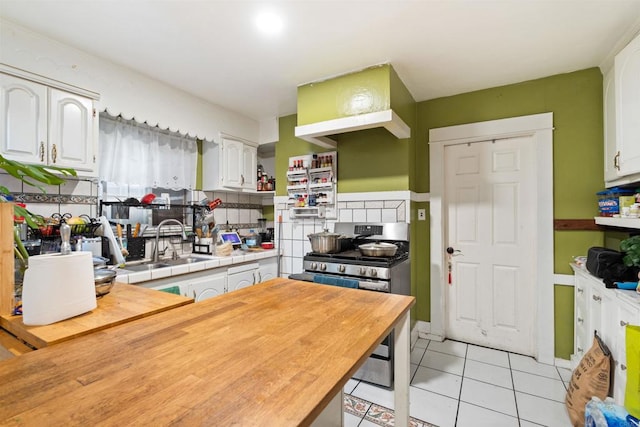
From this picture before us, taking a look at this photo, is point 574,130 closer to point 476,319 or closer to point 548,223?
point 548,223

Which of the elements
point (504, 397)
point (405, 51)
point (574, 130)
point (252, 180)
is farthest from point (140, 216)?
point (574, 130)

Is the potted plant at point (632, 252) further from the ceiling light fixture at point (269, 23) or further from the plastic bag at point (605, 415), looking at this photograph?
the ceiling light fixture at point (269, 23)

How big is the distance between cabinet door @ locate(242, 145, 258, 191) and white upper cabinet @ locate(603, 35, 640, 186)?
332 centimetres

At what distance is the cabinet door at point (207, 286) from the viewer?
8.18ft

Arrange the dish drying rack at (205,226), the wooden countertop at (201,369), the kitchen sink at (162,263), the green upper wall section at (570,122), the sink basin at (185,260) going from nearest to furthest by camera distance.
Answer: the wooden countertop at (201,369) < the green upper wall section at (570,122) < the kitchen sink at (162,263) < the sink basin at (185,260) < the dish drying rack at (205,226)

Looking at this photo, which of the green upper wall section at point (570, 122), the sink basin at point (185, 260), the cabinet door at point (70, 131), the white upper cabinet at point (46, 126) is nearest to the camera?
the white upper cabinet at point (46, 126)

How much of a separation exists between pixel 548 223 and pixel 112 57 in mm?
3821

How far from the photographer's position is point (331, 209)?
3174mm

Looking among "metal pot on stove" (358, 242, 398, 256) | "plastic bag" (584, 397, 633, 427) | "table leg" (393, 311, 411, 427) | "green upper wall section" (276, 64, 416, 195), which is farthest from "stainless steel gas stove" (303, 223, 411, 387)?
"plastic bag" (584, 397, 633, 427)

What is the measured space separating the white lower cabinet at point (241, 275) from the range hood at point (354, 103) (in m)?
1.48

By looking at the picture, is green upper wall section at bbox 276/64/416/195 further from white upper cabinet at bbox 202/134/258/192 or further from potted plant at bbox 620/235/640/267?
potted plant at bbox 620/235/640/267

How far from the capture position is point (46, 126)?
196cm

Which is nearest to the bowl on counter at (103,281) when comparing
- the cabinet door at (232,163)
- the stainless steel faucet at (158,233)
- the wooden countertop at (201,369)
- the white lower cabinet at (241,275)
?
the wooden countertop at (201,369)

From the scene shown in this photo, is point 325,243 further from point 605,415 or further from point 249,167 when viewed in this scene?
point 605,415
